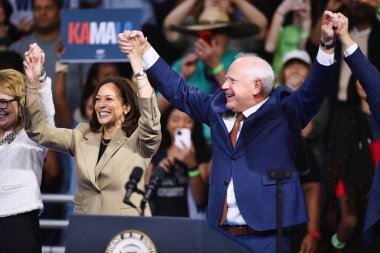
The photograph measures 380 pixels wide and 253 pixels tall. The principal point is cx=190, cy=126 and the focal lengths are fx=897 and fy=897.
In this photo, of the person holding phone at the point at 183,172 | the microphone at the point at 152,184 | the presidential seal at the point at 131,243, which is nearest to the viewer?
the presidential seal at the point at 131,243

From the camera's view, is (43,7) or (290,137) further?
(43,7)

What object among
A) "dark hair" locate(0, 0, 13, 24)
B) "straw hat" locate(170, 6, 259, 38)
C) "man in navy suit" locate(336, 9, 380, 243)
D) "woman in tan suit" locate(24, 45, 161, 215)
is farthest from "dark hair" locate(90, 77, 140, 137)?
"dark hair" locate(0, 0, 13, 24)

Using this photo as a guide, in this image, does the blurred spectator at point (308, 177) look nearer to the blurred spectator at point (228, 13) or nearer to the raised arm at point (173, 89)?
the blurred spectator at point (228, 13)

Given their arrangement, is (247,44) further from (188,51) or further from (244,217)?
(244,217)

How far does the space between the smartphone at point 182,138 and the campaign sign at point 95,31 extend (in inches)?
31.6

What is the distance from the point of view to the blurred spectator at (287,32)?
7.35 metres

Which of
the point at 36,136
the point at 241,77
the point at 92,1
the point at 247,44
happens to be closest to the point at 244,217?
the point at 241,77

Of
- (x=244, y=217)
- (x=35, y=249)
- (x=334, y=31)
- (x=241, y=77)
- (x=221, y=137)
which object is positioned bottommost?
(x=35, y=249)

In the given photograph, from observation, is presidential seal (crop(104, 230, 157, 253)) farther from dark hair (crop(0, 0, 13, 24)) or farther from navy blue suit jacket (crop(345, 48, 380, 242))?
dark hair (crop(0, 0, 13, 24))

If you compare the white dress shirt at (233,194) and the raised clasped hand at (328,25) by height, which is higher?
the raised clasped hand at (328,25)

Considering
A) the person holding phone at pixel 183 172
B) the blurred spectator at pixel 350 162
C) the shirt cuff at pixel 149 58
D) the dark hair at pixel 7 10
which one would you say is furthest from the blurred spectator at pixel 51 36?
the shirt cuff at pixel 149 58

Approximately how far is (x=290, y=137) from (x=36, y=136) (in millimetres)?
1410

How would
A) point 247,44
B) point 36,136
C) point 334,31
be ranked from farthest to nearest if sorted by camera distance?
point 247,44 → point 36,136 → point 334,31

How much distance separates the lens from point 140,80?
4.83m
